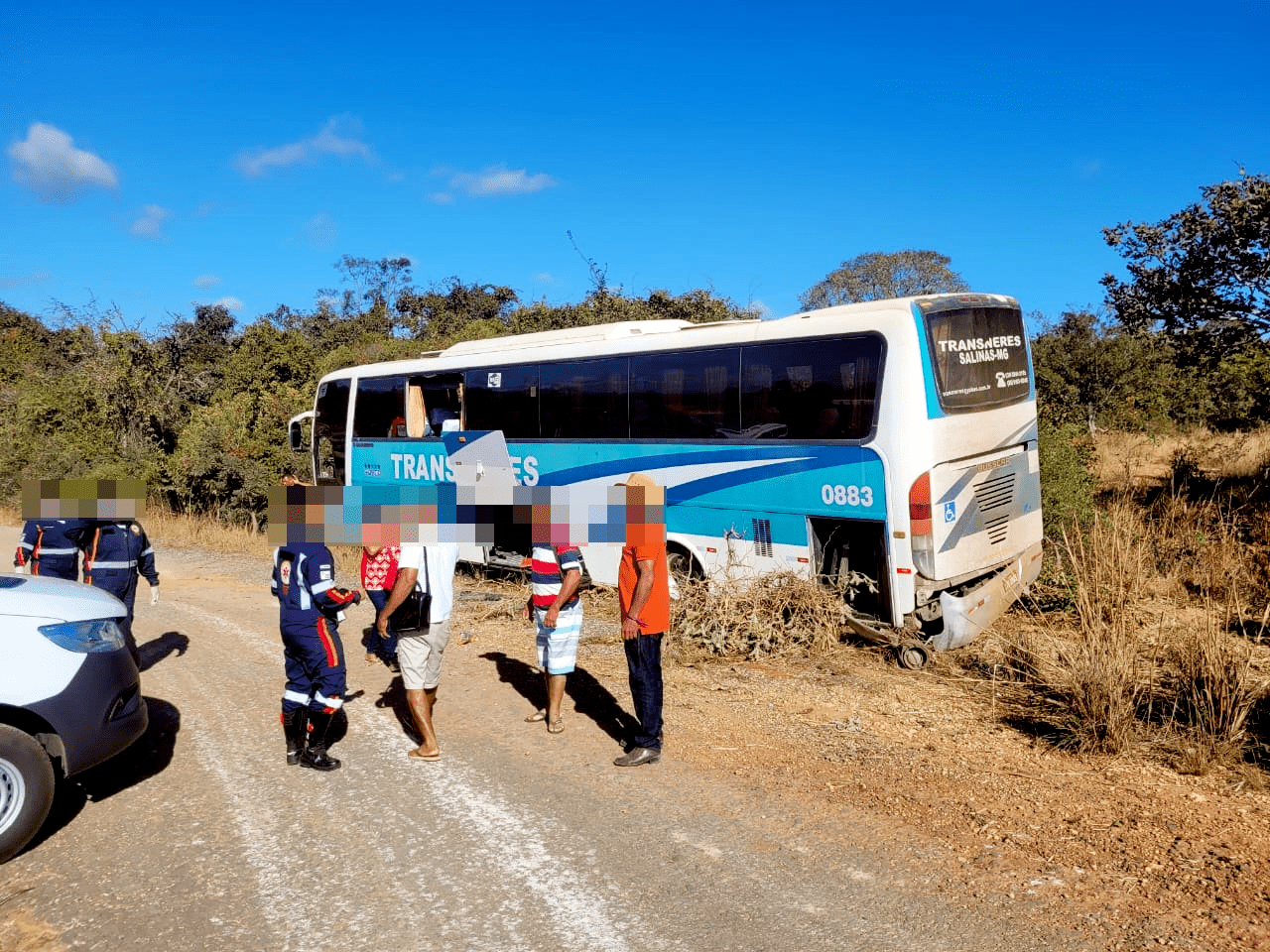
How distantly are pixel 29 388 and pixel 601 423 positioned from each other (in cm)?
1964

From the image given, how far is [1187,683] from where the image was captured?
21.2ft

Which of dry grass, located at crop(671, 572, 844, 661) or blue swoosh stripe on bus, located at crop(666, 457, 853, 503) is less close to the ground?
blue swoosh stripe on bus, located at crop(666, 457, 853, 503)

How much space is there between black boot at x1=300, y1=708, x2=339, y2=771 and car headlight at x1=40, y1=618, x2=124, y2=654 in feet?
3.92

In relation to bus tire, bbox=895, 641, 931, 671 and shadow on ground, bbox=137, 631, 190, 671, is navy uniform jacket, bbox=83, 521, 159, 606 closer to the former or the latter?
shadow on ground, bbox=137, 631, 190, 671

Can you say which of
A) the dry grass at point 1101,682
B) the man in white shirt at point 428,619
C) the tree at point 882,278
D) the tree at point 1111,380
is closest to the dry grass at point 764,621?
the dry grass at point 1101,682

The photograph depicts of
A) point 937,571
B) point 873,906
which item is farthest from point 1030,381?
point 873,906

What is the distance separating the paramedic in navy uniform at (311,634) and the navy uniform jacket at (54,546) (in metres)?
2.70

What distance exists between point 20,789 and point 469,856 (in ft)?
7.32

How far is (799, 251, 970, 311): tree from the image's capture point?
45.9 metres

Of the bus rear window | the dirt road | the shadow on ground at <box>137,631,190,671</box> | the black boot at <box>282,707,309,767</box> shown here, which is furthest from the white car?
the bus rear window

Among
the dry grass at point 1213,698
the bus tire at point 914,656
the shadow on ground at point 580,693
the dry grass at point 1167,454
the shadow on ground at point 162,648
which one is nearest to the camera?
the dry grass at point 1213,698

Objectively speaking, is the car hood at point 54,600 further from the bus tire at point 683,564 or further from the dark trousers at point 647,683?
the bus tire at point 683,564

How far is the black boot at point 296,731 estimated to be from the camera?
19.3ft

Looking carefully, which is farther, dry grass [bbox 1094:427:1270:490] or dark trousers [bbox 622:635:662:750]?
dry grass [bbox 1094:427:1270:490]
